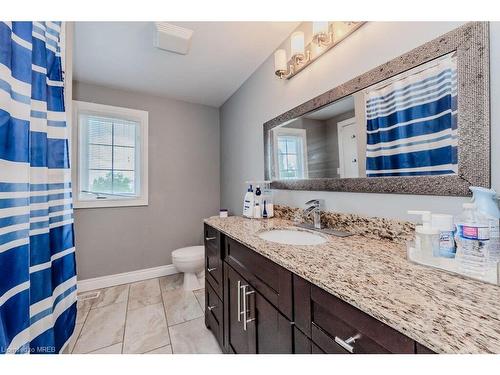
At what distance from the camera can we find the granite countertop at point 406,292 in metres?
0.36

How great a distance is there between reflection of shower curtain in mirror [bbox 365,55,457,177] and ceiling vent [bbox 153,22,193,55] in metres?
1.28

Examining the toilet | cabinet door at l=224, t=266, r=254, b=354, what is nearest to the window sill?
the toilet

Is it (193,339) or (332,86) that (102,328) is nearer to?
(193,339)

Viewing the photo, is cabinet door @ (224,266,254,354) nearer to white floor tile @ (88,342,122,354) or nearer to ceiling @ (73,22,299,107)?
white floor tile @ (88,342,122,354)

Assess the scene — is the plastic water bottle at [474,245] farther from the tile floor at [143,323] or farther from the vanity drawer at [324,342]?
the tile floor at [143,323]

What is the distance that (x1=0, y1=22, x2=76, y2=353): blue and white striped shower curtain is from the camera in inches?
24.9

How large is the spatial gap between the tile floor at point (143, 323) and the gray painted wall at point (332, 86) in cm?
107

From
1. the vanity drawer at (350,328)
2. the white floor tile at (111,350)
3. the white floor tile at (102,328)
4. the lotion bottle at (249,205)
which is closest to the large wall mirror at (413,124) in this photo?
the lotion bottle at (249,205)

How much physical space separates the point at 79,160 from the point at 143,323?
5.61 ft

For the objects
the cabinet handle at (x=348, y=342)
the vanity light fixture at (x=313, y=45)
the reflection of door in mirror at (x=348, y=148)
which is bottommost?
→ the cabinet handle at (x=348, y=342)

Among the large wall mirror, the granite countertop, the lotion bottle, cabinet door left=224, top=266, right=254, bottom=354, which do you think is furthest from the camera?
the lotion bottle

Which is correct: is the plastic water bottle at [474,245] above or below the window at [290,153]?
below

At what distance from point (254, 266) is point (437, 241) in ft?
2.16
